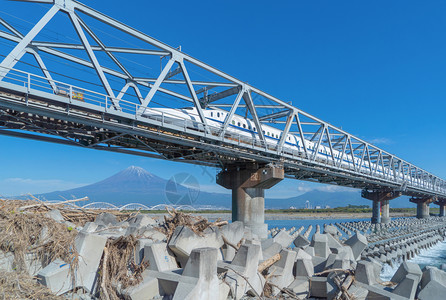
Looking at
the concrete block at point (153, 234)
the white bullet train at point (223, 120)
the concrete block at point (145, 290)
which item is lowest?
the concrete block at point (145, 290)

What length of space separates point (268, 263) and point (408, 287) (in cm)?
323

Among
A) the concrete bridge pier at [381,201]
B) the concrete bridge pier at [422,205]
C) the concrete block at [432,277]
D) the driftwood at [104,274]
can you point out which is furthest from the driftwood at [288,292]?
the concrete bridge pier at [422,205]

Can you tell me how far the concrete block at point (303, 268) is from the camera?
27.5ft

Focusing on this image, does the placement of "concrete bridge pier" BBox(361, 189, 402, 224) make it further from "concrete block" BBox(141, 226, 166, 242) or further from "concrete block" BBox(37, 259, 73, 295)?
"concrete block" BBox(37, 259, 73, 295)

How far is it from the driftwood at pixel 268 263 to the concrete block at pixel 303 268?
2.84ft

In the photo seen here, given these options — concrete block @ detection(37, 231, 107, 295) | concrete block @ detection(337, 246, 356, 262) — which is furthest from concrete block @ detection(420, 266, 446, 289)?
concrete block @ detection(37, 231, 107, 295)

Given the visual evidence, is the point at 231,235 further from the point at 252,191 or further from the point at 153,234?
the point at 252,191

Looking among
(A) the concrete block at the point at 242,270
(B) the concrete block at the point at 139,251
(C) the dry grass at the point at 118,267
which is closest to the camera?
(C) the dry grass at the point at 118,267

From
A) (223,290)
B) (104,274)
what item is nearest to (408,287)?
(223,290)

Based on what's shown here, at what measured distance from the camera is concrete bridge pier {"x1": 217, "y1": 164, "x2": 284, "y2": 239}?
28219 millimetres

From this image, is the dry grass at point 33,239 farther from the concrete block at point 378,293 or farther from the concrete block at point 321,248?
the concrete block at point 321,248

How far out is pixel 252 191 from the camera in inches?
1158

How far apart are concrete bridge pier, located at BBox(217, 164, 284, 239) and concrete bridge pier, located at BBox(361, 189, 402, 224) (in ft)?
148

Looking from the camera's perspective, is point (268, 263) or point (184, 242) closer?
point (184, 242)
